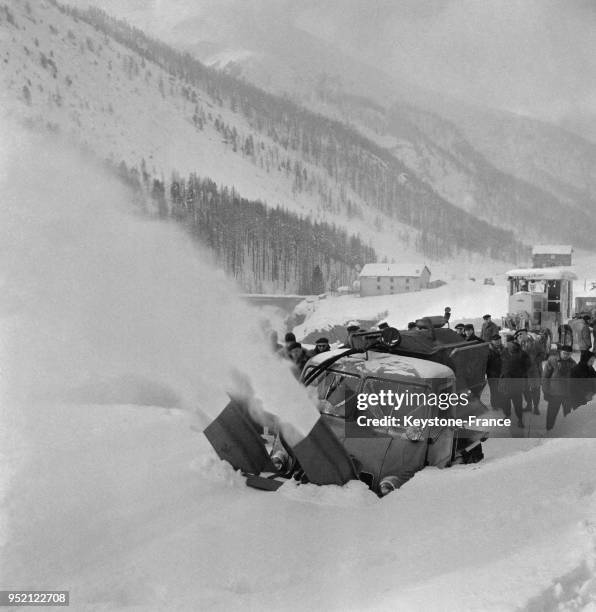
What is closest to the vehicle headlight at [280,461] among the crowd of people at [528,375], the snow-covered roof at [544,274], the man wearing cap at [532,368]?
the crowd of people at [528,375]

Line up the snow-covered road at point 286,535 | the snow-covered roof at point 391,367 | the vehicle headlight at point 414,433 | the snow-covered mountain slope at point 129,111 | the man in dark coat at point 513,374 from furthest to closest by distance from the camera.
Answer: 1. the snow-covered mountain slope at point 129,111
2. the man in dark coat at point 513,374
3. the snow-covered roof at point 391,367
4. the vehicle headlight at point 414,433
5. the snow-covered road at point 286,535

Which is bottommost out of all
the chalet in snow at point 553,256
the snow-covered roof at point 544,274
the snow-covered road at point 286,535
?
the snow-covered road at point 286,535

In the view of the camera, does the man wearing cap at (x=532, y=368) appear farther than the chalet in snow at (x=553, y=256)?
No

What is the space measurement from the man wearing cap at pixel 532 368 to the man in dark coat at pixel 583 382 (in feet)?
1.99

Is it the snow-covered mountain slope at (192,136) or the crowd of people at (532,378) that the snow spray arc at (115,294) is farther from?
the snow-covered mountain slope at (192,136)

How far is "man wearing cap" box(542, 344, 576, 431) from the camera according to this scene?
816 centimetres

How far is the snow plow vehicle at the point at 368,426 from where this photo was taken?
4531mm

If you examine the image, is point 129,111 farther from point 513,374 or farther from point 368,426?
point 368,426

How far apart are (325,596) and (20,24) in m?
156

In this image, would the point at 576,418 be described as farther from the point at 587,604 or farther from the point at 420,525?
the point at 587,604

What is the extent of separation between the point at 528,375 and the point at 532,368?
0.75 feet

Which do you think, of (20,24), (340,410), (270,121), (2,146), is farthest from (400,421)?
(20,24)

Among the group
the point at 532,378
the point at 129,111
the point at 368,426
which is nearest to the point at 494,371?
the point at 532,378

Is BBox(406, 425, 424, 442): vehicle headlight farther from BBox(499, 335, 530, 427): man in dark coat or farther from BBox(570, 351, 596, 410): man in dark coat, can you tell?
BBox(570, 351, 596, 410): man in dark coat
